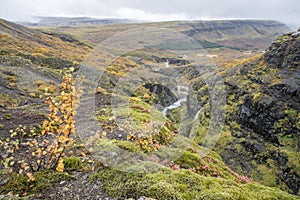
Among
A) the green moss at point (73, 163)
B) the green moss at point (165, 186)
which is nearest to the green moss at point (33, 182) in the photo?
the green moss at point (73, 163)

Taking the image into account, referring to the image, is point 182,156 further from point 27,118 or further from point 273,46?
point 273,46

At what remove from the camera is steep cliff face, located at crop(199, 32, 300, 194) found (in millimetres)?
41053

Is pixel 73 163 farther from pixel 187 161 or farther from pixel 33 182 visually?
pixel 187 161

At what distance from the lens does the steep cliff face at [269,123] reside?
135ft

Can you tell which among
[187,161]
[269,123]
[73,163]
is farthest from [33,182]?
[269,123]

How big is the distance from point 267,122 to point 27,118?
48232 millimetres

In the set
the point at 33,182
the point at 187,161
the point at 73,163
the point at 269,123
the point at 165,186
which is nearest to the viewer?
the point at 33,182

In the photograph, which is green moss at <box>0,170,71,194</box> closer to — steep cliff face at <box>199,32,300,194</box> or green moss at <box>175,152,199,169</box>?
green moss at <box>175,152,199,169</box>

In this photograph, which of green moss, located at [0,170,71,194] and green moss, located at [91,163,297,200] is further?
green moss, located at [91,163,297,200]

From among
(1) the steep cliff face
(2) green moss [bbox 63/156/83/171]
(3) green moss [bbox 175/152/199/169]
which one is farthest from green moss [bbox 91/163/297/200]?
(1) the steep cliff face

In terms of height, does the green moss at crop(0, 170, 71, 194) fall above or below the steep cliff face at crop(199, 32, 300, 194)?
above

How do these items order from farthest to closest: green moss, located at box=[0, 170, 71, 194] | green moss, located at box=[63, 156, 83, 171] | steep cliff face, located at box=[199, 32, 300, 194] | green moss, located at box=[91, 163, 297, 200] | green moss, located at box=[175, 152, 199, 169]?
steep cliff face, located at box=[199, 32, 300, 194] → green moss, located at box=[175, 152, 199, 169] → green moss, located at box=[63, 156, 83, 171] → green moss, located at box=[91, 163, 297, 200] → green moss, located at box=[0, 170, 71, 194]

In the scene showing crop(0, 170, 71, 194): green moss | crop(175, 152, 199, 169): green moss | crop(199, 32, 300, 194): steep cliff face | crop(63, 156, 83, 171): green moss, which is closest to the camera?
crop(0, 170, 71, 194): green moss

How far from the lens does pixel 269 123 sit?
47.9 meters
